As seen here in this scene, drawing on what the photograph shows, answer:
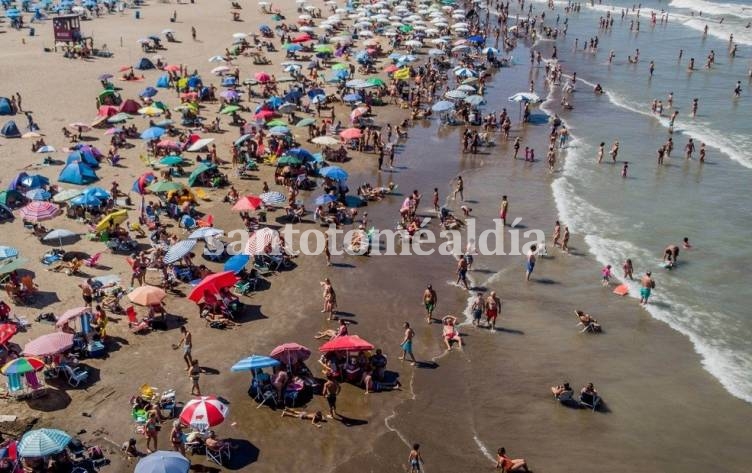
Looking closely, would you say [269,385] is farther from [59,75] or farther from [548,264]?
[59,75]

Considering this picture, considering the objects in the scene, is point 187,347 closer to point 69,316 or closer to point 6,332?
point 69,316

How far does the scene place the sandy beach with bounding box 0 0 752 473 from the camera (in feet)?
45.7

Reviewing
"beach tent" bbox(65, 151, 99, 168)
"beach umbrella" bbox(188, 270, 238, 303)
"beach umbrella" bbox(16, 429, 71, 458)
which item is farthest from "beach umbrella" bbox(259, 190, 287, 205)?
"beach umbrella" bbox(16, 429, 71, 458)

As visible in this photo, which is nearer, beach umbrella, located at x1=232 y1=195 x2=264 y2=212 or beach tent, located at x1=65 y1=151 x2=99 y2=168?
beach umbrella, located at x1=232 y1=195 x2=264 y2=212

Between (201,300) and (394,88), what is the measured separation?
2603 cm

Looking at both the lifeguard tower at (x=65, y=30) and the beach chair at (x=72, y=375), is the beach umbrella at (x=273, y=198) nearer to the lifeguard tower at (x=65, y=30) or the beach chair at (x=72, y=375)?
the beach chair at (x=72, y=375)

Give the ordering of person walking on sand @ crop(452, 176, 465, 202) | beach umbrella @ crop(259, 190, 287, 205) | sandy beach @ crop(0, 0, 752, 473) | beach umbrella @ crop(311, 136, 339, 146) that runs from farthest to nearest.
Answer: beach umbrella @ crop(311, 136, 339, 146), person walking on sand @ crop(452, 176, 465, 202), beach umbrella @ crop(259, 190, 287, 205), sandy beach @ crop(0, 0, 752, 473)

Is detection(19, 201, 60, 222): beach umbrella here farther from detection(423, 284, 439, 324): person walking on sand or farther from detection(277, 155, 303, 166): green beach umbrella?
detection(423, 284, 439, 324): person walking on sand

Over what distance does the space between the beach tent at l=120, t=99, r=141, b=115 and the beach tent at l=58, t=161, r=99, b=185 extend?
8.54m

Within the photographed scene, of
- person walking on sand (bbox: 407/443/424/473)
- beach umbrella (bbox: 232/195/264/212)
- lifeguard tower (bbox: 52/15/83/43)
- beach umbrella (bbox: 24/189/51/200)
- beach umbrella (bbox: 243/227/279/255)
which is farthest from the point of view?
lifeguard tower (bbox: 52/15/83/43)

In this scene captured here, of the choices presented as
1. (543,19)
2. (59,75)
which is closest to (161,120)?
(59,75)

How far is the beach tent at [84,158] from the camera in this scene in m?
26.9

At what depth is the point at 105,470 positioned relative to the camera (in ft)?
43.0

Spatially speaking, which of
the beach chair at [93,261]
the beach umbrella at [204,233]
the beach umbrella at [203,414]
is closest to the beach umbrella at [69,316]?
the beach chair at [93,261]
